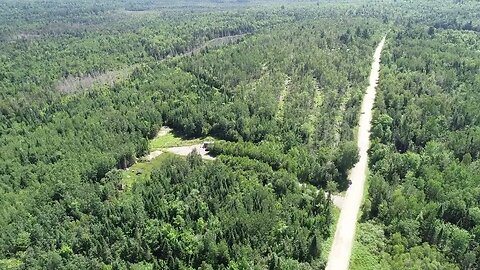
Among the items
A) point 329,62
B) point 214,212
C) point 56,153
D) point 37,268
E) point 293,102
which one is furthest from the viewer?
point 329,62

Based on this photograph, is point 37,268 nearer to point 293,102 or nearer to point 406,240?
point 406,240

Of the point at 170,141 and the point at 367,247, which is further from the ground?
the point at 367,247

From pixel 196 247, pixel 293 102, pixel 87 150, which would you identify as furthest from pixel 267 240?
pixel 293 102

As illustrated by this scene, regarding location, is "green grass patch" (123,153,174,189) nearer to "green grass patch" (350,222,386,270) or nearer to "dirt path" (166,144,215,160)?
"dirt path" (166,144,215,160)

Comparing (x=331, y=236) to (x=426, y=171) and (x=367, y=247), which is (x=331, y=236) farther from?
(x=426, y=171)

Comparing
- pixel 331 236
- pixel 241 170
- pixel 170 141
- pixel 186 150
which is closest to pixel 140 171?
pixel 186 150

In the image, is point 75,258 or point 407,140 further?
point 407,140

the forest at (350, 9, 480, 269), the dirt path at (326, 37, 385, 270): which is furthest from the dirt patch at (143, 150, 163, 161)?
the forest at (350, 9, 480, 269)
